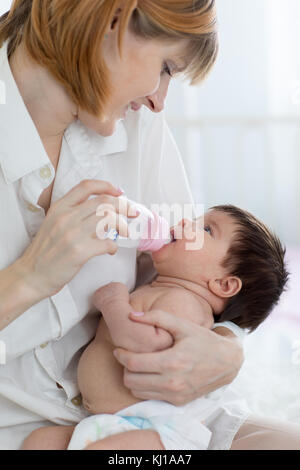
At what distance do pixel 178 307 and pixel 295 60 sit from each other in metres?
2.27

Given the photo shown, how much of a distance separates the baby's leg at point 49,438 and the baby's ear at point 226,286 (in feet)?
1.48

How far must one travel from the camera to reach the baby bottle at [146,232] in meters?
1.23

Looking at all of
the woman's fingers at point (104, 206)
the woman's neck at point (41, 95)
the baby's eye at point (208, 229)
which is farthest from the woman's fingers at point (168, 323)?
the woman's neck at point (41, 95)

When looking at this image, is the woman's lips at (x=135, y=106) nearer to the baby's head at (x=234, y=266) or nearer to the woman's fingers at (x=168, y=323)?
the baby's head at (x=234, y=266)

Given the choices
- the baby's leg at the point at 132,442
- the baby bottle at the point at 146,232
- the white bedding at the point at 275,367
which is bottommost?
the white bedding at the point at 275,367

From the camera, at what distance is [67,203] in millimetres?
1037

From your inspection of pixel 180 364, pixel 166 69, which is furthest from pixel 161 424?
pixel 166 69

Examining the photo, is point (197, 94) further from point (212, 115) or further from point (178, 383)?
point (178, 383)

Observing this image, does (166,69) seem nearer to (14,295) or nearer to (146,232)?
(146,232)

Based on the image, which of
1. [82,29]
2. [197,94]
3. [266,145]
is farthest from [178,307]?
[197,94]

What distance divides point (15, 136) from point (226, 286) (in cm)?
60

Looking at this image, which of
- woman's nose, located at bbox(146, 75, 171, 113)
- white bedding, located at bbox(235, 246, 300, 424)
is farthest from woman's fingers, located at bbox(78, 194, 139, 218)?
white bedding, located at bbox(235, 246, 300, 424)

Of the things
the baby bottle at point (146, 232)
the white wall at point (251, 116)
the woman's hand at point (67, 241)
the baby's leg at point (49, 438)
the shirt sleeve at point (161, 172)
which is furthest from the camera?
the white wall at point (251, 116)

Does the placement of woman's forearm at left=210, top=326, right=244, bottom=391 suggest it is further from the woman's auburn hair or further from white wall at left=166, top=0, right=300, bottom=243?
white wall at left=166, top=0, right=300, bottom=243
